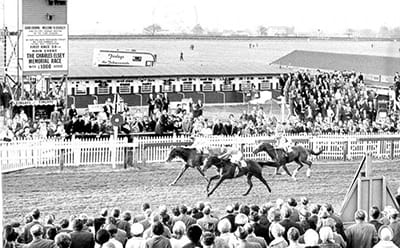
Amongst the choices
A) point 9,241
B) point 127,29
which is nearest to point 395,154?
point 9,241

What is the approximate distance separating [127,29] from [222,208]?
69.8m

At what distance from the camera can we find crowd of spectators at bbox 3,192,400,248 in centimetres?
779

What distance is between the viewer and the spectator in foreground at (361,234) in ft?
28.8

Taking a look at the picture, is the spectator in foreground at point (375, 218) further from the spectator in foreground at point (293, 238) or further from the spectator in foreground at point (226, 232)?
the spectator in foreground at point (226, 232)

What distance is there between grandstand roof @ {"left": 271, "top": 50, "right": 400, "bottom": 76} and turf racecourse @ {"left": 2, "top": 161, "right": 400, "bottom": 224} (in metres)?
18.1

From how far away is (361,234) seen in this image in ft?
28.9

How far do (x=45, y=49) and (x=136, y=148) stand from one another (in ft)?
15.6

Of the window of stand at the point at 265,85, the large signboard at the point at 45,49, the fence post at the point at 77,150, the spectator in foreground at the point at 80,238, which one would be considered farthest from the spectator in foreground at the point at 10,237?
the window of stand at the point at 265,85

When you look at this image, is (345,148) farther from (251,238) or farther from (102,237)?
(102,237)

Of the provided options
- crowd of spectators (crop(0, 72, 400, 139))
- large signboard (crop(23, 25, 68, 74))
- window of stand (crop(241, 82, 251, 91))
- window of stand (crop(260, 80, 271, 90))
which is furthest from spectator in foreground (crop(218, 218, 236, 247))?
window of stand (crop(260, 80, 271, 90))

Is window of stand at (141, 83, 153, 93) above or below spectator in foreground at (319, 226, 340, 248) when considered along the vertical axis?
above

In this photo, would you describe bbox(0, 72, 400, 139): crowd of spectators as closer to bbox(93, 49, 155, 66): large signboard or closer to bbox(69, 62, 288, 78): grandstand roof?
bbox(69, 62, 288, 78): grandstand roof

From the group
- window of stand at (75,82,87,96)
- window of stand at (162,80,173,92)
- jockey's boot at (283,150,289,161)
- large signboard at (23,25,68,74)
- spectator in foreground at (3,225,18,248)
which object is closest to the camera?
spectator in foreground at (3,225,18,248)

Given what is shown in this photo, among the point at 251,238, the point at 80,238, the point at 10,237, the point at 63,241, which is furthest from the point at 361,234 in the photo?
the point at 10,237
